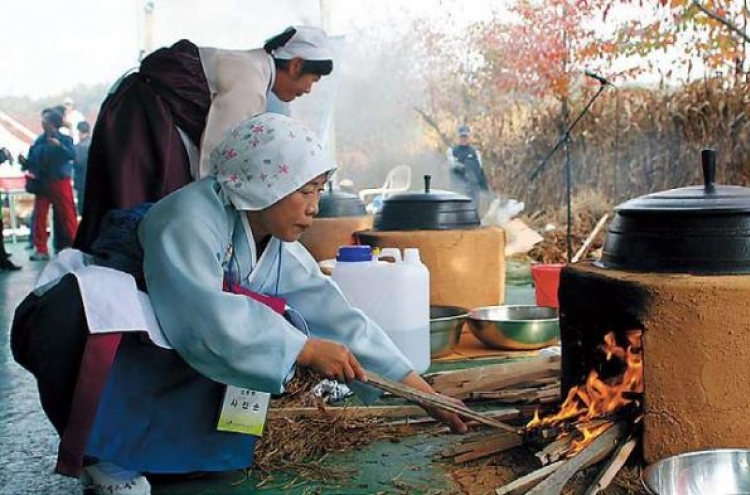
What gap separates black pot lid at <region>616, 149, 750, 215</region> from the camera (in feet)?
8.30

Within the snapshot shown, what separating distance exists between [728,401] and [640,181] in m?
8.99

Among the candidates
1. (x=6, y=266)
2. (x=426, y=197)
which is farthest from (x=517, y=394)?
(x=6, y=266)

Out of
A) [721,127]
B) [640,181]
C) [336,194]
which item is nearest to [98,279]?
[336,194]

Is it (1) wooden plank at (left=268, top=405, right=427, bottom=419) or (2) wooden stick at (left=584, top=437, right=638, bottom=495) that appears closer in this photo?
(2) wooden stick at (left=584, top=437, right=638, bottom=495)

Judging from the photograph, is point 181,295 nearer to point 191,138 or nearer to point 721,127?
point 191,138

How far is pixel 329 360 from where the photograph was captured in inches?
92.5

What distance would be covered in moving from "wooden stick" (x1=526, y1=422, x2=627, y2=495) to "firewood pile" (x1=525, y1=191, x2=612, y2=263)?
6223 mm

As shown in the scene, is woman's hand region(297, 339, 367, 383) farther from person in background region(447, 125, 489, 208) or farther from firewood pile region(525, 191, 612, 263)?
person in background region(447, 125, 489, 208)

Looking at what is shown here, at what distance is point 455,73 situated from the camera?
16.2 meters

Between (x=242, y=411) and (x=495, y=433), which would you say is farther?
(x=495, y=433)

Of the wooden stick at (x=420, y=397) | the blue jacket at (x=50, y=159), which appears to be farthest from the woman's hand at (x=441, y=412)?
the blue jacket at (x=50, y=159)

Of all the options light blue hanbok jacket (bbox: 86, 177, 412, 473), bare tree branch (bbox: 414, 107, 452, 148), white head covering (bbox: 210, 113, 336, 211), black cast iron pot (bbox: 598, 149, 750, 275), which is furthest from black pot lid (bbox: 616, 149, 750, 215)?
bare tree branch (bbox: 414, 107, 452, 148)

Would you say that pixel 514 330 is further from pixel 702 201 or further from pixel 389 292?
pixel 702 201

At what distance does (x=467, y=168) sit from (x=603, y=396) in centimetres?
1014
